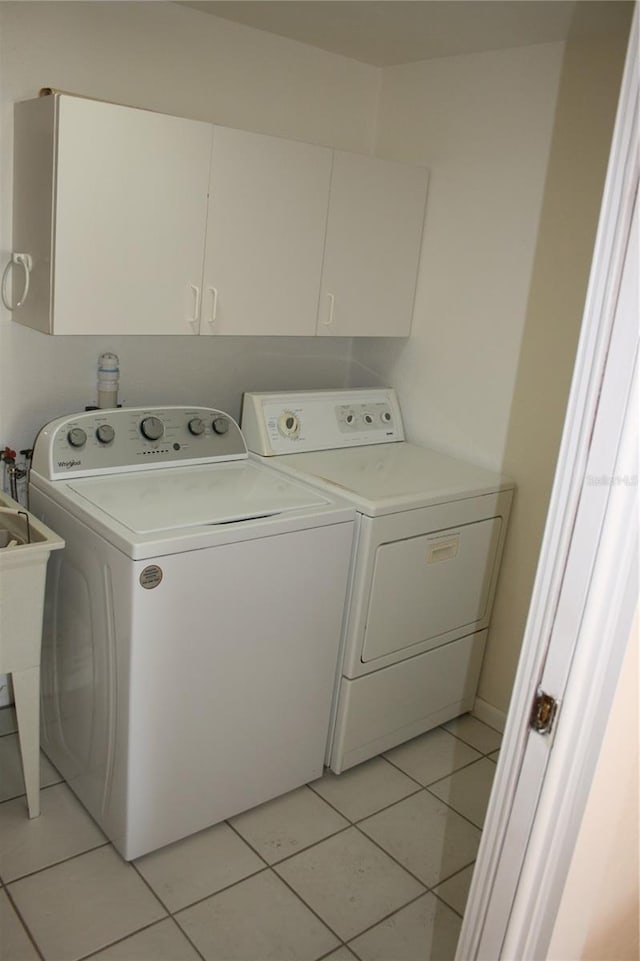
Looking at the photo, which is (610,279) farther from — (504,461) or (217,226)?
(504,461)

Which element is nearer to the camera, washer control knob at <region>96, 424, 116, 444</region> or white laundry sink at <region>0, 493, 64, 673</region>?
white laundry sink at <region>0, 493, 64, 673</region>

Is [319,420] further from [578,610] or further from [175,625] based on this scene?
[578,610]

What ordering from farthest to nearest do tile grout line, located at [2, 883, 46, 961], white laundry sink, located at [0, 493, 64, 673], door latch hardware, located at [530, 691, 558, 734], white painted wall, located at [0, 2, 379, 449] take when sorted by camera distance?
white painted wall, located at [0, 2, 379, 449] → white laundry sink, located at [0, 493, 64, 673] → tile grout line, located at [2, 883, 46, 961] → door latch hardware, located at [530, 691, 558, 734]

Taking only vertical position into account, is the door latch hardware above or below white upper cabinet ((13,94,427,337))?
below

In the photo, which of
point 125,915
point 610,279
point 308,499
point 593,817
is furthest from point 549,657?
point 125,915

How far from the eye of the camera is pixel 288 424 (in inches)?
105

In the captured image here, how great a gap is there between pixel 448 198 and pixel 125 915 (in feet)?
7.78

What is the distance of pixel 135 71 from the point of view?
2.28 m

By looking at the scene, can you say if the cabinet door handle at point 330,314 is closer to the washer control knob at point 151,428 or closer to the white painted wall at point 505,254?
the white painted wall at point 505,254

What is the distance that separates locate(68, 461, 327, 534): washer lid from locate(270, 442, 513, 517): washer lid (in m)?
0.12

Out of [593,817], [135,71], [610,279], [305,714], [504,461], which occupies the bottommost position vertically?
[305,714]

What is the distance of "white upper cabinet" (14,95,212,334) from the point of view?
1931mm

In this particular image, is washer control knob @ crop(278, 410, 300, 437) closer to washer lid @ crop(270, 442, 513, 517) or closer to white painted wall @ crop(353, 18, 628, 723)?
washer lid @ crop(270, 442, 513, 517)

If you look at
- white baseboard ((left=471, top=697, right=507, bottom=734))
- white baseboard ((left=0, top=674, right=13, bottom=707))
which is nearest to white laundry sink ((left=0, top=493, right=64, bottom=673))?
white baseboard ((left=0, top=674, right=13, bottom=707))
